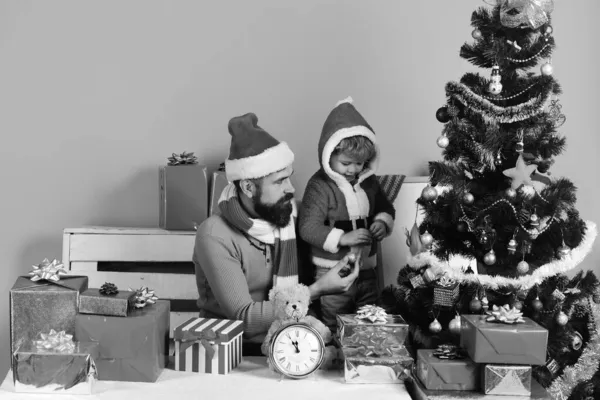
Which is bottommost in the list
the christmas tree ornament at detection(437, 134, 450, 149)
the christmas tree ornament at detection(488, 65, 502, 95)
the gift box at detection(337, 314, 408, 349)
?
the gift box at detection(337, 314, 408, 349)

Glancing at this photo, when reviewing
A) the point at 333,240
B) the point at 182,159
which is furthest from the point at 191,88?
the point at 333,240

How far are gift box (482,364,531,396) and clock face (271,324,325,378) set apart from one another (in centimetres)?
46

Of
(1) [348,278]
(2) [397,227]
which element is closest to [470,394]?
(1) [348,278]

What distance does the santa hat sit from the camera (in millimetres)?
2447

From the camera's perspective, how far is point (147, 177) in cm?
321

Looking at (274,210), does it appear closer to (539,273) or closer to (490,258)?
(490,258)

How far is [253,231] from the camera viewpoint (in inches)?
96.7

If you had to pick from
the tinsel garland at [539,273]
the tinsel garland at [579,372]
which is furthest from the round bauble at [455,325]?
the tinsel garland at [579,372]

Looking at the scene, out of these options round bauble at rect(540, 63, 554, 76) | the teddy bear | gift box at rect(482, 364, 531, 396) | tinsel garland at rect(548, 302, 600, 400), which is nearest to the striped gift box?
the teddy bear

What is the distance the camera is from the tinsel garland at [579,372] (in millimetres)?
2211

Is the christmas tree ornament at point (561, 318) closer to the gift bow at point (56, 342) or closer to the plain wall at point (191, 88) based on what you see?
the plain wall at point (191, 88)

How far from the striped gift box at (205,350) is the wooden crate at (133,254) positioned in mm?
948

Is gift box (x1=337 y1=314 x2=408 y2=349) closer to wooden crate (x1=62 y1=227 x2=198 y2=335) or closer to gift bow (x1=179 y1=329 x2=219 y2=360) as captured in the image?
gift bow (x1=179 y1=329 x2=219 y2=360)

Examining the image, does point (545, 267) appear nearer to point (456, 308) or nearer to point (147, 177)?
point (456, 308)
